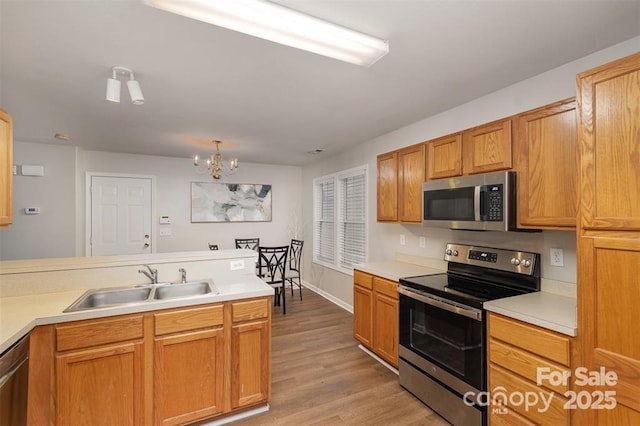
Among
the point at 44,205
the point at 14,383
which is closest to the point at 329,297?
the point at 14,383

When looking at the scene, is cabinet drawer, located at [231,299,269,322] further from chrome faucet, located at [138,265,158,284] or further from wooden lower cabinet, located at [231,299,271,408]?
chrome faucet, located at [138,265,158,284]

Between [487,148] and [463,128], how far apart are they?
597 millimetres

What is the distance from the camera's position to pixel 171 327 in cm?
191

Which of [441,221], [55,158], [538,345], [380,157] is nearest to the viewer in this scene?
[538,345]

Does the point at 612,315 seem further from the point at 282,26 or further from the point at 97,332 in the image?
the point at 97,332

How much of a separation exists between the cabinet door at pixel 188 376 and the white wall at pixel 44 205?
3.53 meters

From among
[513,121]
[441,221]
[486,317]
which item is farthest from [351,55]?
[486,317]

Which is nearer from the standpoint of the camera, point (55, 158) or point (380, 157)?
point (380, 157)

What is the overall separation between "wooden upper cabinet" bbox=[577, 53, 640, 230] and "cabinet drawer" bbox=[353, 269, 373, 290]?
185 centimetres

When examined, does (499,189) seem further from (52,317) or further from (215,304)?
(52,317)

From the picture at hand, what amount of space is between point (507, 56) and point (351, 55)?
1.05 meters

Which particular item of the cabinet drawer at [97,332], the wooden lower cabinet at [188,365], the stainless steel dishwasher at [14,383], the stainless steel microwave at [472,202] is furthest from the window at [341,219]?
the stainless steel dishwasher at [14,383]

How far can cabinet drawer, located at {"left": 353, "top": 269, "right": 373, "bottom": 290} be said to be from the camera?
2.97 m

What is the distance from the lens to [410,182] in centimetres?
289
